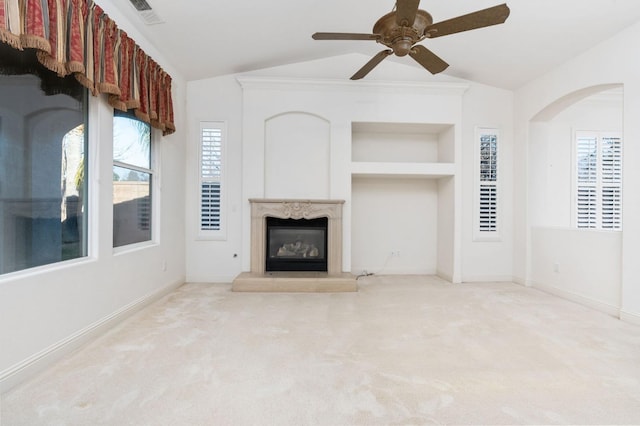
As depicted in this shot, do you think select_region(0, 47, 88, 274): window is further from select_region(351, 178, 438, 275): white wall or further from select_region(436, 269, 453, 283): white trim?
select_region(436, 269, 453, 283): white trim

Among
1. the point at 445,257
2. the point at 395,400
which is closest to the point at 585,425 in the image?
the point at 395,400

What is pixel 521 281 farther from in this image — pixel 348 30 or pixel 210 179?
pixel 210 179

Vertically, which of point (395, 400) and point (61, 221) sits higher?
point (61, 221)

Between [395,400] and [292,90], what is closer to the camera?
[395,400]

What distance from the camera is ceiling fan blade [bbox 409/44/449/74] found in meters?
2.32

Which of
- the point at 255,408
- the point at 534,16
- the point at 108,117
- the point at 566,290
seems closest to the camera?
the point at 255,408

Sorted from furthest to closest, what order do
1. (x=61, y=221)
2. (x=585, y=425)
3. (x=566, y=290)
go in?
(x=566, y=290) < (x=61, y=221) < (x=585, y=425)

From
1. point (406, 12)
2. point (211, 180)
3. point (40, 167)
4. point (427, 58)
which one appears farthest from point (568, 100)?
point (40, 167)

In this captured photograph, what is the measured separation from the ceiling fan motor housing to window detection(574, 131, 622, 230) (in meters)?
4.67

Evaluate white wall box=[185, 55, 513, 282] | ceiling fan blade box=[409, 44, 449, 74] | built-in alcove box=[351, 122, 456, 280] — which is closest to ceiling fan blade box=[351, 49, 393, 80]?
ceiling fan blade box=[409, 44, 449, 74]

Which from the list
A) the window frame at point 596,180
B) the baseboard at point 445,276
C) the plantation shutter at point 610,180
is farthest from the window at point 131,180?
the plantation shutter at point 610,180

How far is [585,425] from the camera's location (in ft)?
5.11

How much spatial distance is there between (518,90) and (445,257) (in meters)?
2.82

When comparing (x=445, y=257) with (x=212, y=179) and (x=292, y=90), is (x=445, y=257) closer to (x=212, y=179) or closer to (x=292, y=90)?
(x=292, y=90)
